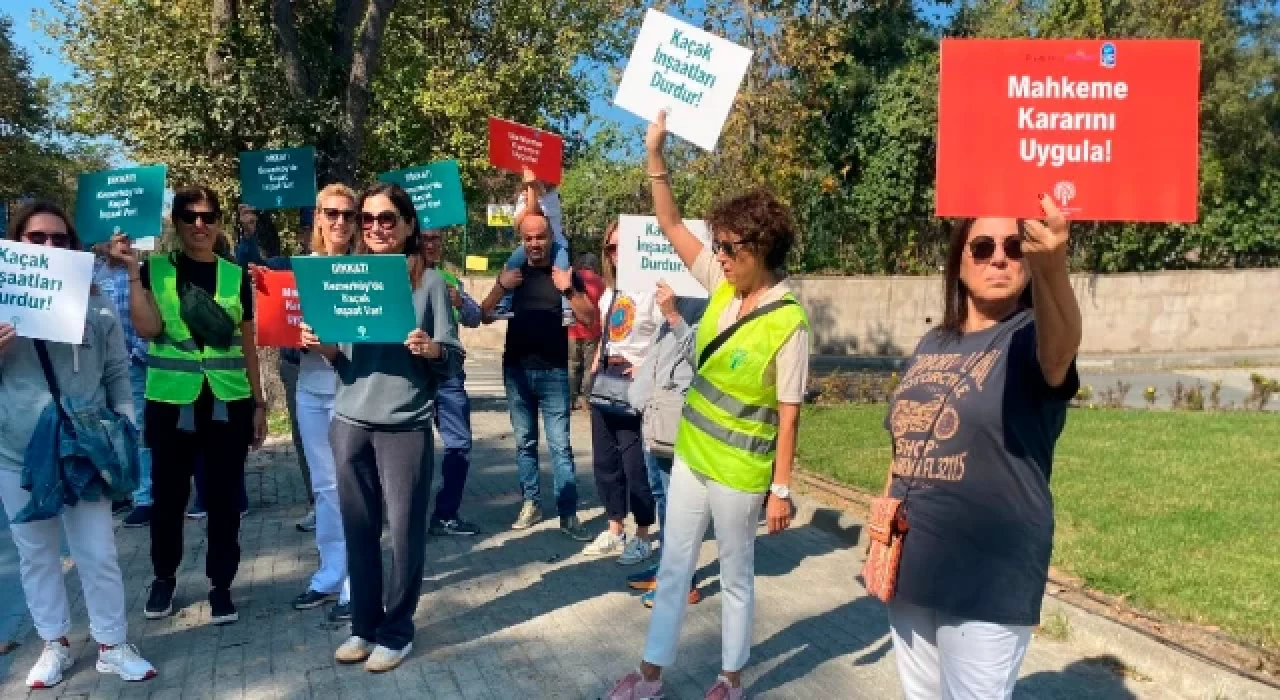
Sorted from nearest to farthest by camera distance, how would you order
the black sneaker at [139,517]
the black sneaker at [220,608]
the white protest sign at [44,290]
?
the white protest sign at [44,290] < the black sneaker at [220,608] < the black sneaker at [139,517]

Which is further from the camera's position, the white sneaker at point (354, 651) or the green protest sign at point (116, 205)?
the green protest sign at point (116, 205)

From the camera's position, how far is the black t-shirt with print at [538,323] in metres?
6.47

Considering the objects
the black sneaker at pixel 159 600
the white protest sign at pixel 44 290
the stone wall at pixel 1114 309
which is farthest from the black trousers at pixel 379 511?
the stone wall at pixel 1114 309

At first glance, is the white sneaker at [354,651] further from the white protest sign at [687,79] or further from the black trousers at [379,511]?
the white protest sign at [687,79]

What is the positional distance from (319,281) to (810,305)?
20357 mm

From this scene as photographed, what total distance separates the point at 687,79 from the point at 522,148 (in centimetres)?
233

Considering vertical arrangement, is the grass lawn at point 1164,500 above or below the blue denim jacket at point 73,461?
below

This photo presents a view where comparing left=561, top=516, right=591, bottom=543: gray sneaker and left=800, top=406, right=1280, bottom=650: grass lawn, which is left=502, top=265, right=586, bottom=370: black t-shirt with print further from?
left=800, top=406, right=1280, bottom=650: grass lawn

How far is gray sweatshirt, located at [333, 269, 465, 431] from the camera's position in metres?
4.31

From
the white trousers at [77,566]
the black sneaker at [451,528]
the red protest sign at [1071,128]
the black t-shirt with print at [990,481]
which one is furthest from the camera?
the black sneaker at [451,528]

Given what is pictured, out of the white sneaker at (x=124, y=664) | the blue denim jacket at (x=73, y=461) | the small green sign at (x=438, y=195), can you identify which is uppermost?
the small green sign at (x=438, y=195)

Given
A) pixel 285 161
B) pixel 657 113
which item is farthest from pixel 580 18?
pixel 657 113

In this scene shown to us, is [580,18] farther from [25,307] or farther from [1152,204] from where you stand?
[1152,204]

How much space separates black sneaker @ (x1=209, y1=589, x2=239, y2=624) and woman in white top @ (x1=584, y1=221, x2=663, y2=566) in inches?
86.1
